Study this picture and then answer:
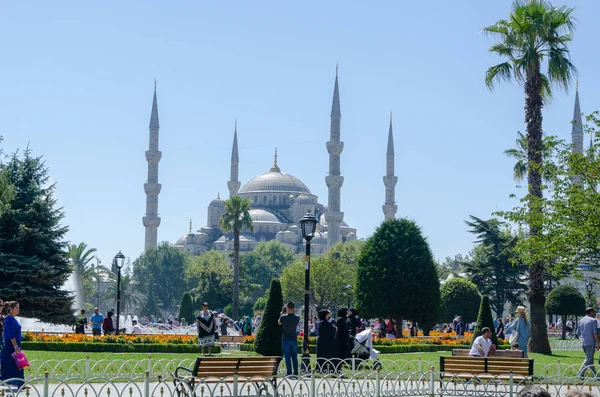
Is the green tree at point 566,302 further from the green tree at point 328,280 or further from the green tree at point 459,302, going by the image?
the green tree at point 328,280

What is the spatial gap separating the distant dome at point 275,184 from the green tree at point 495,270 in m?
65.2

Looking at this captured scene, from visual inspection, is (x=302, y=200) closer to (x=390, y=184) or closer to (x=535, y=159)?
(x=390, y=184)

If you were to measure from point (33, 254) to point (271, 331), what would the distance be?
9.06 m

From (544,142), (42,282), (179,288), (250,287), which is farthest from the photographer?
(179,288)

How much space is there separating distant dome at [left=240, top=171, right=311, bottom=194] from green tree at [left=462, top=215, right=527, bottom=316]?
6518 centimetres

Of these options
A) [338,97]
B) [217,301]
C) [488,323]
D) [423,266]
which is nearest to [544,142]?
[488,323]

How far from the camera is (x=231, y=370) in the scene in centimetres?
1062

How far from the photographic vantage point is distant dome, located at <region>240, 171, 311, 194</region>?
114m

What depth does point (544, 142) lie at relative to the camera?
21562 mm

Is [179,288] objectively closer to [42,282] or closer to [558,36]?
[42,282]

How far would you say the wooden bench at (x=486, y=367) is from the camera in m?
11.5

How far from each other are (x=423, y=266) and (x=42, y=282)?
11677mm

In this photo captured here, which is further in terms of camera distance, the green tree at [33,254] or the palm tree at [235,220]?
the palm tree at [235,220]

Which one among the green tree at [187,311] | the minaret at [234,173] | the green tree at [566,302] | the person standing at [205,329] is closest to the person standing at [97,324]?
the person standing at [205,329]
